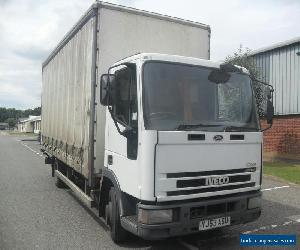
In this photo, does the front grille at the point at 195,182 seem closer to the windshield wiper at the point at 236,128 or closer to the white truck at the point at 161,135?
the white truck at the point at 161,135

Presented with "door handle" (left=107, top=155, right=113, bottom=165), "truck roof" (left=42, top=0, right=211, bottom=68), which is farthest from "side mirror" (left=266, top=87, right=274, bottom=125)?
"door handle" (left=107, top=155, right=113, bottom=165)

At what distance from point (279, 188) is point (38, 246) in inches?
306

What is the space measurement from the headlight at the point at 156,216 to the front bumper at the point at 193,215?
0.16 ft

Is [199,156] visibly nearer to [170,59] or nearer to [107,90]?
[170,59]

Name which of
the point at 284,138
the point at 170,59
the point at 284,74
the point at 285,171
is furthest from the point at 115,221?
the point at 284,74

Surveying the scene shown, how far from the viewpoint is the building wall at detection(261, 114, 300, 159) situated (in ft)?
59.7

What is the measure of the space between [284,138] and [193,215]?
14546 millimetres

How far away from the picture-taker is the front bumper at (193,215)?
16.7ft

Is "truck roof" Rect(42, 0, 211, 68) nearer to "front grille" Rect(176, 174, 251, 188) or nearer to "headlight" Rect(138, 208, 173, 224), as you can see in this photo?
"front grille" Rect(176, 174, 251, 188)

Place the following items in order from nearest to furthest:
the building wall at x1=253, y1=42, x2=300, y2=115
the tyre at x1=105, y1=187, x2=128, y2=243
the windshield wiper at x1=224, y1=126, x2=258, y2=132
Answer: the windshield wiper at x1=224, y1=126, x2=258, y2=132 < the tyre at x1=105, y1=187, x2=128, y2=243 < the building wall at x1=253, y1=42, x2=300, y2=115

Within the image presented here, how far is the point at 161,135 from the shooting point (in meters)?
5.08

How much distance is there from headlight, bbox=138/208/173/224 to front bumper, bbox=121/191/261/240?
5 cm

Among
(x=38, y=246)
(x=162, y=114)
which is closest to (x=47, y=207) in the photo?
(x=38, y=246)

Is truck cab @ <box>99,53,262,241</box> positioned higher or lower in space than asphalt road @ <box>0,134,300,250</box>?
higher
